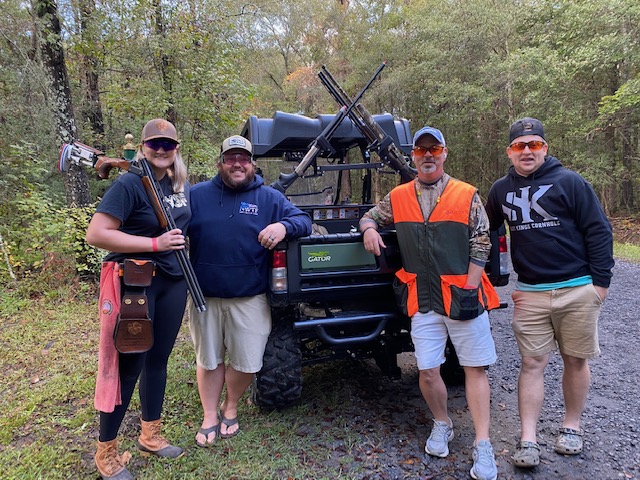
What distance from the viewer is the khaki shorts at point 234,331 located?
2.76 metres

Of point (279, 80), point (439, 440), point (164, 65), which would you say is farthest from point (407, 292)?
point (279, 80)

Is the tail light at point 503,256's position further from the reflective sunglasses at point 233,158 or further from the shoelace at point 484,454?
the reflective sunglasses at point 233,158

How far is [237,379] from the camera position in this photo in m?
2.88

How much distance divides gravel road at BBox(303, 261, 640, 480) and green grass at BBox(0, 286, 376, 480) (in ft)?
0.42

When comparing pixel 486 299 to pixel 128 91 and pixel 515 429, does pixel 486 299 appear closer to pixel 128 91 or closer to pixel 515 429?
pixel 515 429

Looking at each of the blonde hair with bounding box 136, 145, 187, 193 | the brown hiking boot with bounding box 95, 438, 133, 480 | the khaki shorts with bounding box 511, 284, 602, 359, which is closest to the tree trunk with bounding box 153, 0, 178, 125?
the blonde hair with bounding box 136, 145, 187, 193

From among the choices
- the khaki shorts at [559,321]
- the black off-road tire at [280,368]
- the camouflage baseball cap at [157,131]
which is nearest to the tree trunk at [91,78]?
the camouflage baseball cap at [157,131]

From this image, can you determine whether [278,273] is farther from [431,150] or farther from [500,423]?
[500,423]

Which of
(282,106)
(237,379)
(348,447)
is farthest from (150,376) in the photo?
(282,106)

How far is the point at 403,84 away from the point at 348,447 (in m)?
16.3

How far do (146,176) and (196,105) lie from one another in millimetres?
6585

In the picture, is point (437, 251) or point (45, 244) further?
point (45, 244)

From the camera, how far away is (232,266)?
2.68 metres

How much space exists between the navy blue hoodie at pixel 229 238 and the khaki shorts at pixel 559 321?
143cm
